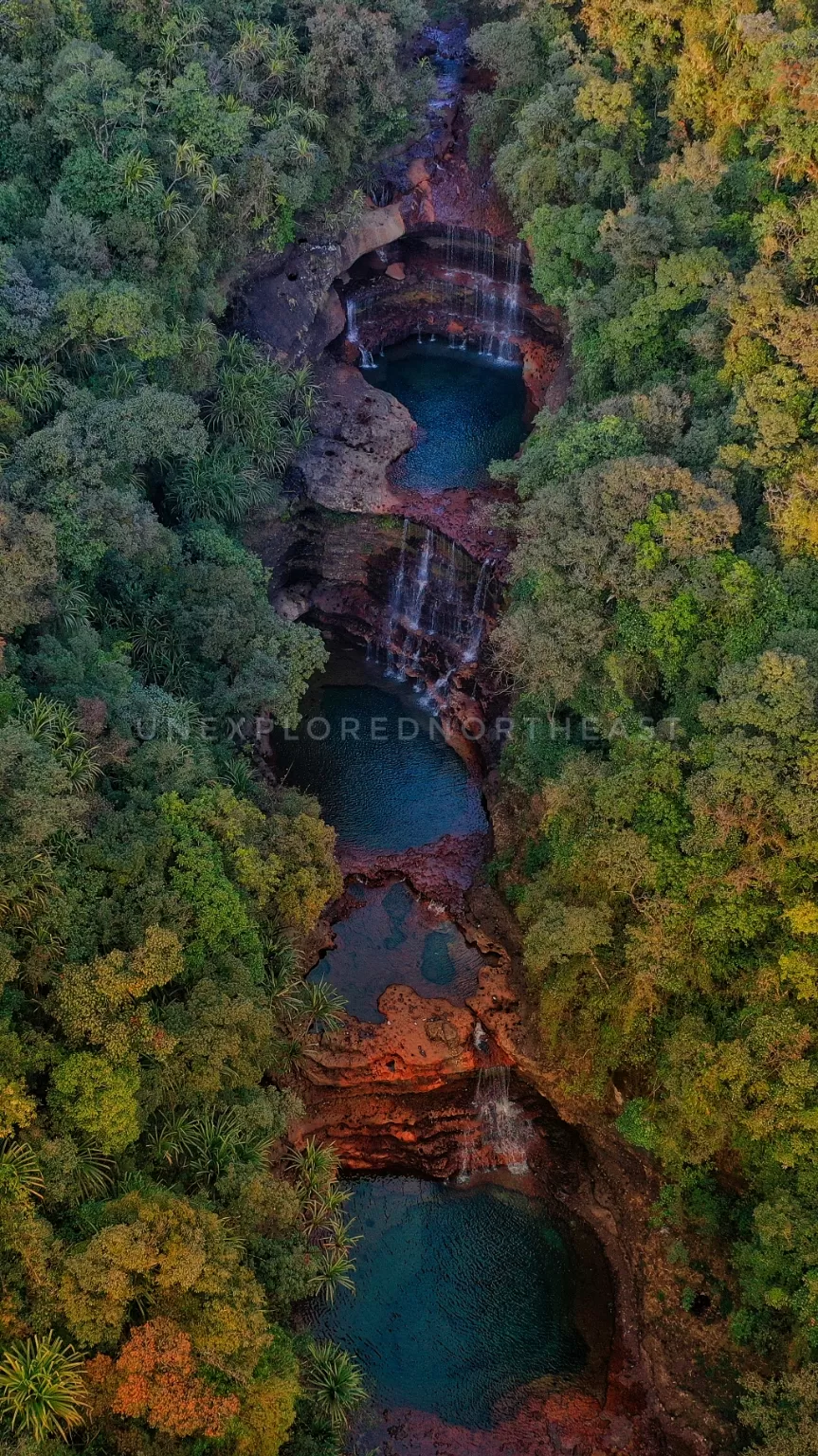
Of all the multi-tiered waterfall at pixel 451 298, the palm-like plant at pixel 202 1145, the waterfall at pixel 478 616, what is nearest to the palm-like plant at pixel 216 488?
the waterfall at pixel 478 616

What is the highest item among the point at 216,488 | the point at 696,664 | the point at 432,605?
the point at 216,488

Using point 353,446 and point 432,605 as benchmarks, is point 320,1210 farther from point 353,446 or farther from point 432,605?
point 353,446

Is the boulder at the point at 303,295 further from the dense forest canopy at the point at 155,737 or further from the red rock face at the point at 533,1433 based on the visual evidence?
the red rock face at the point at 533,1433

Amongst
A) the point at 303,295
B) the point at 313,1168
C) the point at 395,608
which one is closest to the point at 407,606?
the point at 395,608

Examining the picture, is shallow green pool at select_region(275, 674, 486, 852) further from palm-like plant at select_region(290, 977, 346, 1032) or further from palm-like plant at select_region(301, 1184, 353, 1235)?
palm-like plant at select_region(301, 1184, 353, 1235)

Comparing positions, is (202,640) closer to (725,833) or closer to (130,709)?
(130,709)

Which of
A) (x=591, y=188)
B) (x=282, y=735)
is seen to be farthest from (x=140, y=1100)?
(x=591, y=188)
